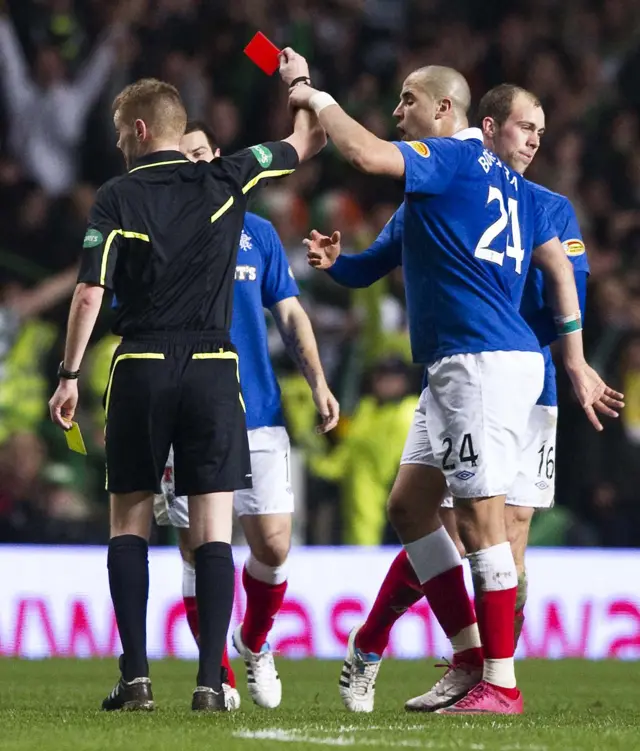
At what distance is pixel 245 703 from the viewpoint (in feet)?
22.1

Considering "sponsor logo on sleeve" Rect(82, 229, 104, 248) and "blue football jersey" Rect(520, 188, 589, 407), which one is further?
"blue football jersey" Rect(520, 188, 589, 407)

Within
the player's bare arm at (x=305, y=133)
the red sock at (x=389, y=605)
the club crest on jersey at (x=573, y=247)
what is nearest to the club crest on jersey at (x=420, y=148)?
the player's bare arm at (x=305, y=133)

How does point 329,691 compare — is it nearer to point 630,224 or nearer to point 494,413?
point 494,413

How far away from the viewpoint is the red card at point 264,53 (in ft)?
19.6

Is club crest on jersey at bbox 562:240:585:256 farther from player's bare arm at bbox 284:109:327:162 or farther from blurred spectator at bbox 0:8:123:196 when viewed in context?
blurred spectator at bbox 0:8:123:196

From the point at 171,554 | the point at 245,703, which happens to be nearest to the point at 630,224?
the point at 171,554

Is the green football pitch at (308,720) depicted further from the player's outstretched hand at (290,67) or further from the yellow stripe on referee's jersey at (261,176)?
the player's outstretched hand at (290,67)

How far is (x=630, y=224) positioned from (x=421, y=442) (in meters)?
7.95

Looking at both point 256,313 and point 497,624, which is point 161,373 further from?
point 497,624

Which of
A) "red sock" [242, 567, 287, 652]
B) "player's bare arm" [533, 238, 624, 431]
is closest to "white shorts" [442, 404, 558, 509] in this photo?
"player's bare arm" [533, 238, 624, 431]

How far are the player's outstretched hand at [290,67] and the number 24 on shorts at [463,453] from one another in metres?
1.46

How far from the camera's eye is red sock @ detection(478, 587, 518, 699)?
5613 mm

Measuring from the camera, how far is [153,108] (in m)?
5.53

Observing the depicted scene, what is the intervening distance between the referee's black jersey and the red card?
0.57 metres
